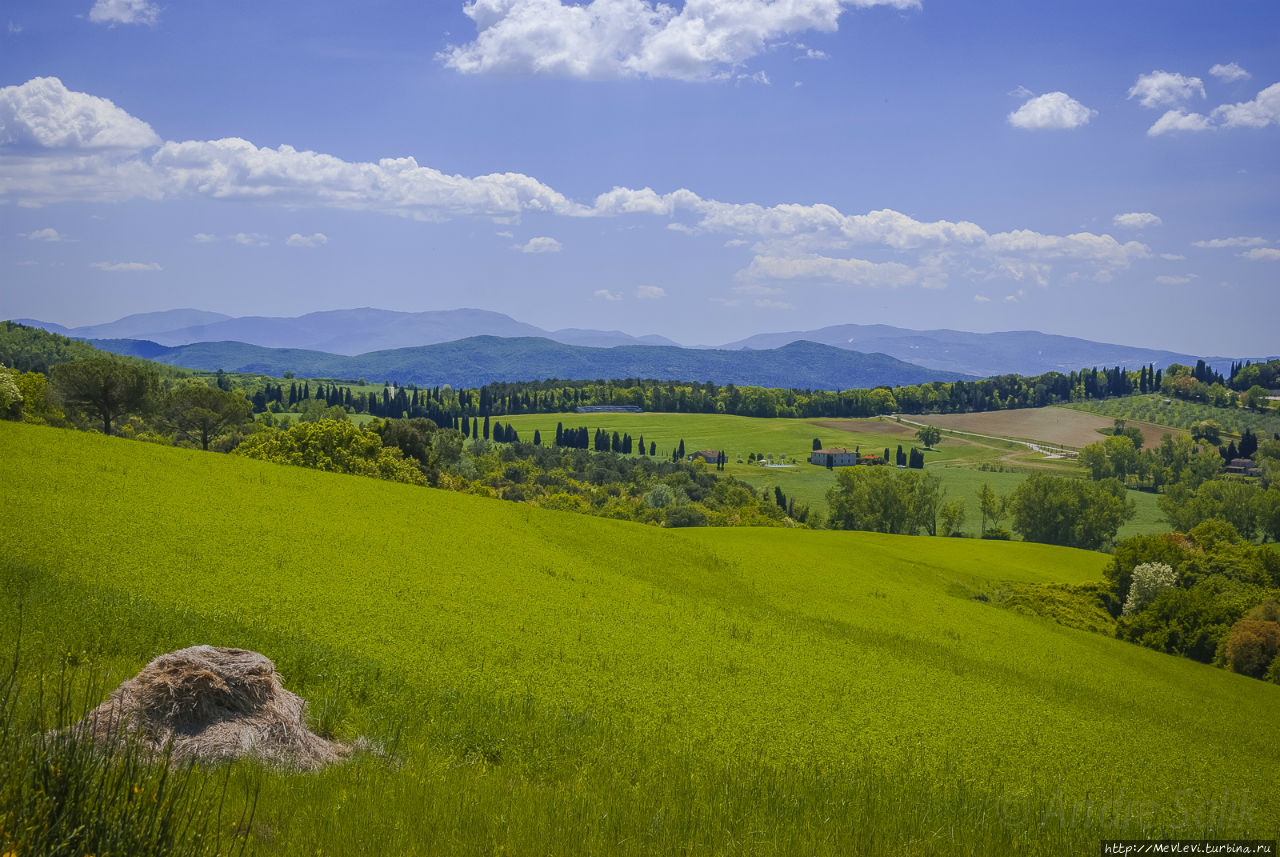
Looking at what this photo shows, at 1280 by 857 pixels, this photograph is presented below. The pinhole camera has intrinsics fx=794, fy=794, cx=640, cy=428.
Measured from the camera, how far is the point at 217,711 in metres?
10.4

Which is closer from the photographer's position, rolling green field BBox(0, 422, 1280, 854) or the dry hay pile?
rolling green field BBox(0, 422, 1280, 854)

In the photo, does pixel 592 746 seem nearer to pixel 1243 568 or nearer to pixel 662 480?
pixel 1243 568

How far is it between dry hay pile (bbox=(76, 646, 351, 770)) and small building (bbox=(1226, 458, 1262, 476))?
707ft

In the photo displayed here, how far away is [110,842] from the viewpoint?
17.8 feet

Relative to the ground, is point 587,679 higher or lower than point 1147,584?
higher

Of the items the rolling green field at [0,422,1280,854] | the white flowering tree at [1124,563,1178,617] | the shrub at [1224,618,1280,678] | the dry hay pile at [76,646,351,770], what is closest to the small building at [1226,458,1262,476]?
the white flowering tree at [1124,563,1178,617]

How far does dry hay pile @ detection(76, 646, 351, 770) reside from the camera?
31.8 feet

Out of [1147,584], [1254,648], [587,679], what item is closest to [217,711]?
[587,679]

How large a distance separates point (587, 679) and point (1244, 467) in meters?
214

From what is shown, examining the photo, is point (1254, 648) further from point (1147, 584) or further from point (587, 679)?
point (587, 679)

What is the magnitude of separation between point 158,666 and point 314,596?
31.3ft

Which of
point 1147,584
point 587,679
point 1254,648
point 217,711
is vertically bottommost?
point 1254,648

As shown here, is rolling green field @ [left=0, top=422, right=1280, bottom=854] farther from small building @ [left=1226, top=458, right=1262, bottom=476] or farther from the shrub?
small building @ [left=1226, top=458, right=1262, bottom=476]

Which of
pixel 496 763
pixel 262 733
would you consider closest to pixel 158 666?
pixel 262 733
